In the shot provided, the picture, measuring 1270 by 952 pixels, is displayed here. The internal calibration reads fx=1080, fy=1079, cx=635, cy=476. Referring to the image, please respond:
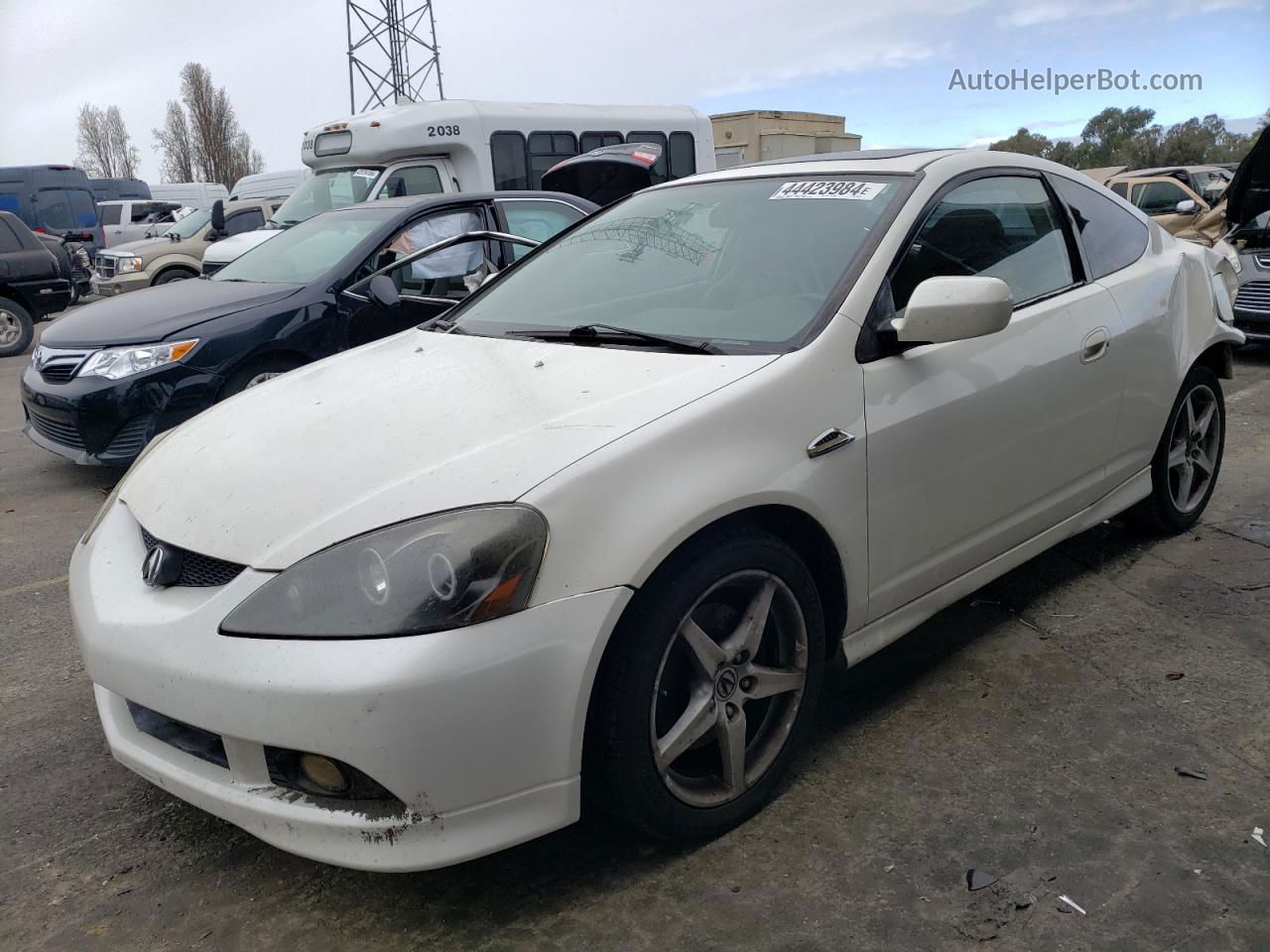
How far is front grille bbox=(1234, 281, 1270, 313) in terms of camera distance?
8.64 meters

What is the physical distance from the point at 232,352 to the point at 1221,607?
184 inches

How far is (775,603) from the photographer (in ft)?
8.46

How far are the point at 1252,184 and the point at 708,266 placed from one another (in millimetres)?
5621

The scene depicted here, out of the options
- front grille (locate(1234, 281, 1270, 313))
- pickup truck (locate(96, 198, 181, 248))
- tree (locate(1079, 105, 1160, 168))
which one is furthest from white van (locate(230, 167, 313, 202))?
tree (locate(1079, 105, 1160, 168))

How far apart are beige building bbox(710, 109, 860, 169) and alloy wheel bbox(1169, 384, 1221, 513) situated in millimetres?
15662

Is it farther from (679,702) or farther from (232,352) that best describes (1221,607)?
(232,352)

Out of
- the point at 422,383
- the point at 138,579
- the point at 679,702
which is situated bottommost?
the point at 679,702

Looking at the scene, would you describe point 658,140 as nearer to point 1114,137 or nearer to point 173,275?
point 173,275

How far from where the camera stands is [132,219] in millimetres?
26359

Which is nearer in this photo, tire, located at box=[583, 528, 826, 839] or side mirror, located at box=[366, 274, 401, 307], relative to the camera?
tire, located at box=[583, 528, 826, 839]

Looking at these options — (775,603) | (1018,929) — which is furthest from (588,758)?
(1018,929)

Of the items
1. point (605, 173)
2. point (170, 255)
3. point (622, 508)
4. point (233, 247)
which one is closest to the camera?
point (622, 508)

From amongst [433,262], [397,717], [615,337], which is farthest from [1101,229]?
[433,262]

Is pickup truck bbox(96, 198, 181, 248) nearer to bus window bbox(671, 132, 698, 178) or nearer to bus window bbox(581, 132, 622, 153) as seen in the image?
bus window bbox(581, 132, 622, 153)
